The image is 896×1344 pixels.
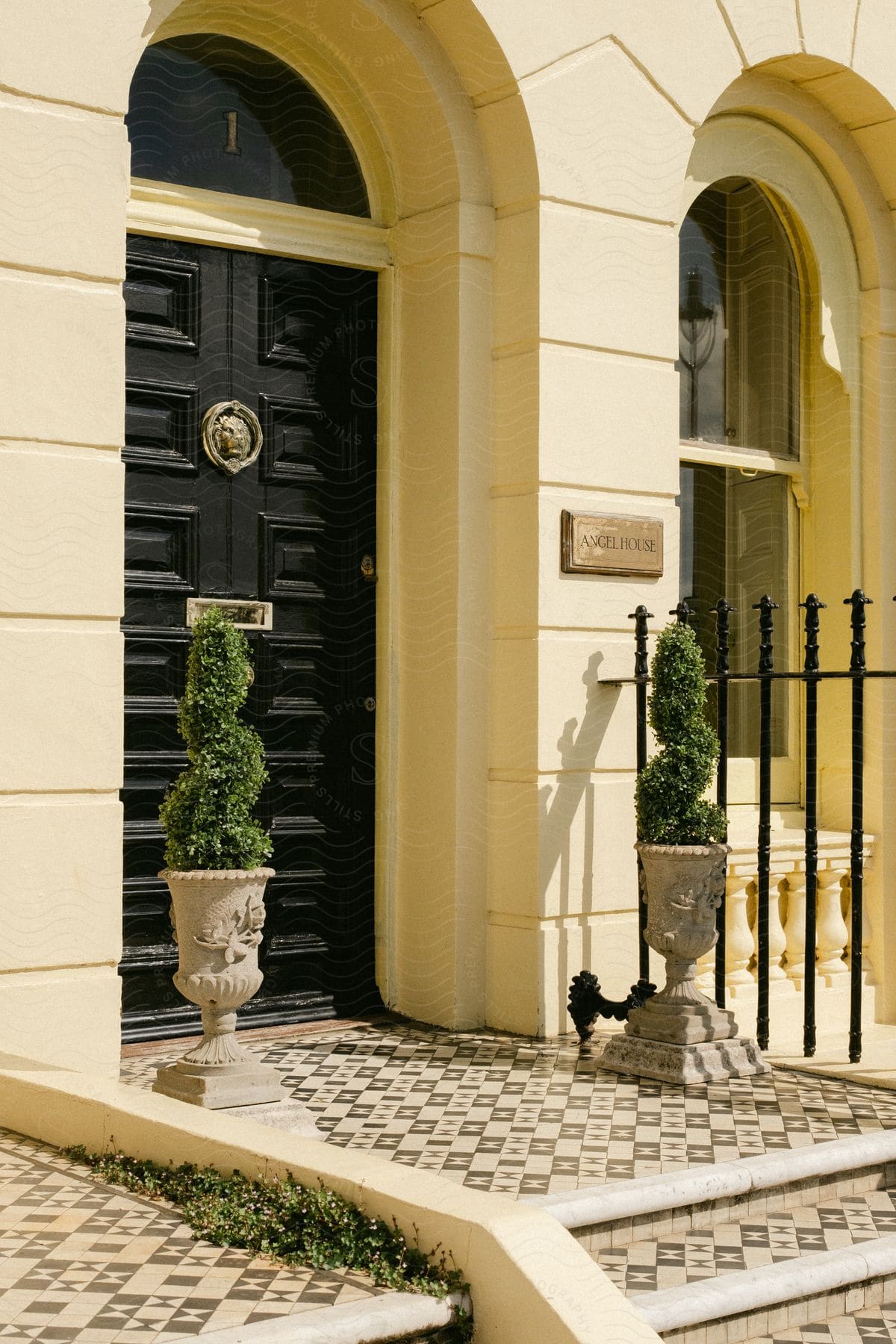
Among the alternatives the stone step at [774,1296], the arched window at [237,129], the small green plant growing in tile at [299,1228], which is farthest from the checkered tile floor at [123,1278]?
the arched window at [237,129]

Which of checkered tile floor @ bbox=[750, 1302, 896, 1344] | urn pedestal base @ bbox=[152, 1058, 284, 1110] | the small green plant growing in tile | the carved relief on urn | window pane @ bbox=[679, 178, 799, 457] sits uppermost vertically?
window pane @ bbox=[679, 178, 799, 457]

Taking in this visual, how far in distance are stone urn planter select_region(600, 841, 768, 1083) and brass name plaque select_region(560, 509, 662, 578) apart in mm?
1270

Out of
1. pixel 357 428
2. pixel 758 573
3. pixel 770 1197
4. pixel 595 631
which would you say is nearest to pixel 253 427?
pixel 357 428

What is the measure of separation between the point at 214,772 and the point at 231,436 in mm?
1957

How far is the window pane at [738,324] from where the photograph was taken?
7711 mm

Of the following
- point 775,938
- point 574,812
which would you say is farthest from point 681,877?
point 775,938

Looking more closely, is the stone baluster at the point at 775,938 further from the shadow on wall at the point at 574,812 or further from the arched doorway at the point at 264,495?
the arched doorway at the point at 264,495

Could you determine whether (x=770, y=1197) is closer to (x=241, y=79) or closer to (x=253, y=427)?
(x=253, y=427)

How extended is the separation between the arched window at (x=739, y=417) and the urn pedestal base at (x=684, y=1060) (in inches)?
91.6

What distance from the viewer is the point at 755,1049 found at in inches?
226

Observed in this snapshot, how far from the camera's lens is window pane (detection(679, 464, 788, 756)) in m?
7.62

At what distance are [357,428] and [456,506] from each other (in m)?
0.60

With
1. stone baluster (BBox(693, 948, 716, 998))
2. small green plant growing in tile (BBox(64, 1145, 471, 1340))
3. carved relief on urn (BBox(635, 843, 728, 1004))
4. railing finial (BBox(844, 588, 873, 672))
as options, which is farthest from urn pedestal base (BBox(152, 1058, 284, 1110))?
stone baluster (BBox(693, 948, 716, 998))

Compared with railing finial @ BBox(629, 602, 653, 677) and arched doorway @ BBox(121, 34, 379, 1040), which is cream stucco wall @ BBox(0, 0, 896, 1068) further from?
railing finial @ BBox(629, 602, 653, 677)
